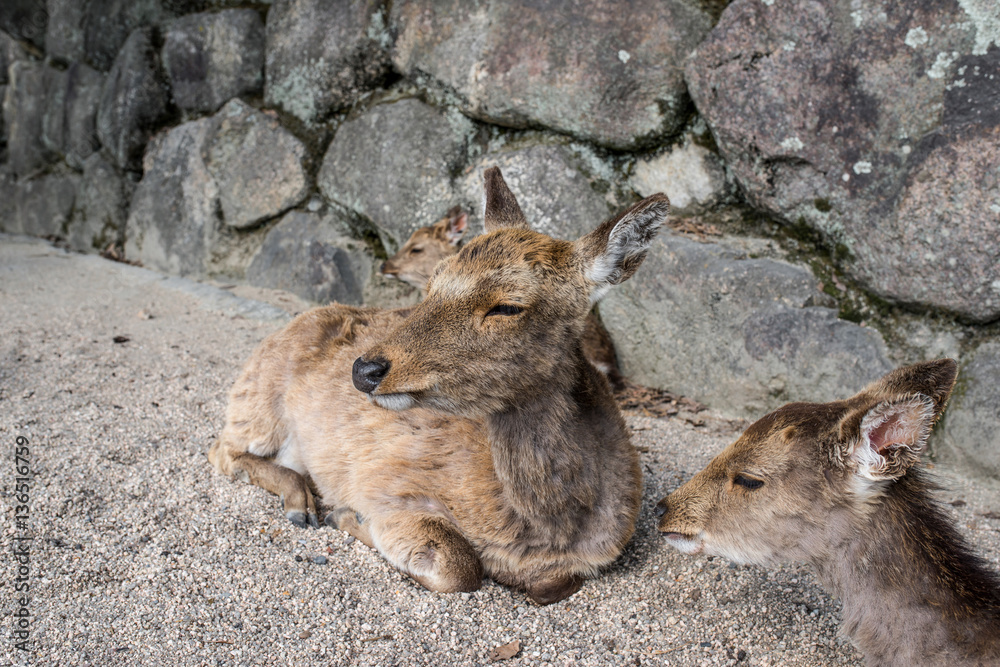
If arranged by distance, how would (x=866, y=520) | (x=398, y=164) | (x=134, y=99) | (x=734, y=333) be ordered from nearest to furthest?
(x=866, y=520)
(x=734, y=333)
(x=398, y=164)
(x=134, y=99)

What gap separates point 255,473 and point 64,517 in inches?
35.4

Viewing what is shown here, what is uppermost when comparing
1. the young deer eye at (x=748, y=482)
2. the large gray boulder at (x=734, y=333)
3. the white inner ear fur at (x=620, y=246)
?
the white inner ear fur at (x=620, y=246)

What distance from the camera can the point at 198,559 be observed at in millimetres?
3203

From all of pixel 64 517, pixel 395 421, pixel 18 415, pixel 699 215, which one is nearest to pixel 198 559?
pixel 64 517

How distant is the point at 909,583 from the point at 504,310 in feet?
5.45

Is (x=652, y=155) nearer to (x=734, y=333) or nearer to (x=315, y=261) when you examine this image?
(x=734, y=333)

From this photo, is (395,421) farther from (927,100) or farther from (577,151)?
(927,100)

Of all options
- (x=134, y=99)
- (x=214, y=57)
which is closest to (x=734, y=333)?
(x=214, y=57)

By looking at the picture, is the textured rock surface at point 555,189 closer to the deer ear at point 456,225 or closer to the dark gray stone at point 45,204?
the deer ear at point 456,225

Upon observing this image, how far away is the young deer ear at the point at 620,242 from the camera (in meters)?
3.03

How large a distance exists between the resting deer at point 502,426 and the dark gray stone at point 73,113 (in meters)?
7.42

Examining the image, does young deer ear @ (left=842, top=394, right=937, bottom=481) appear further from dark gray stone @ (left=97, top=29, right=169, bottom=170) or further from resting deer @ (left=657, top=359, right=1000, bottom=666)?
dark gray stone @ (left=97, top=29, right=169, bottom=170)

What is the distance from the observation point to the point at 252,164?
742cm

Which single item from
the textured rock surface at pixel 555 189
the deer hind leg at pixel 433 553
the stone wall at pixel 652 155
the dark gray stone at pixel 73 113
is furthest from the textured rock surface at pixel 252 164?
the deer hind leg at pixel 433 553
